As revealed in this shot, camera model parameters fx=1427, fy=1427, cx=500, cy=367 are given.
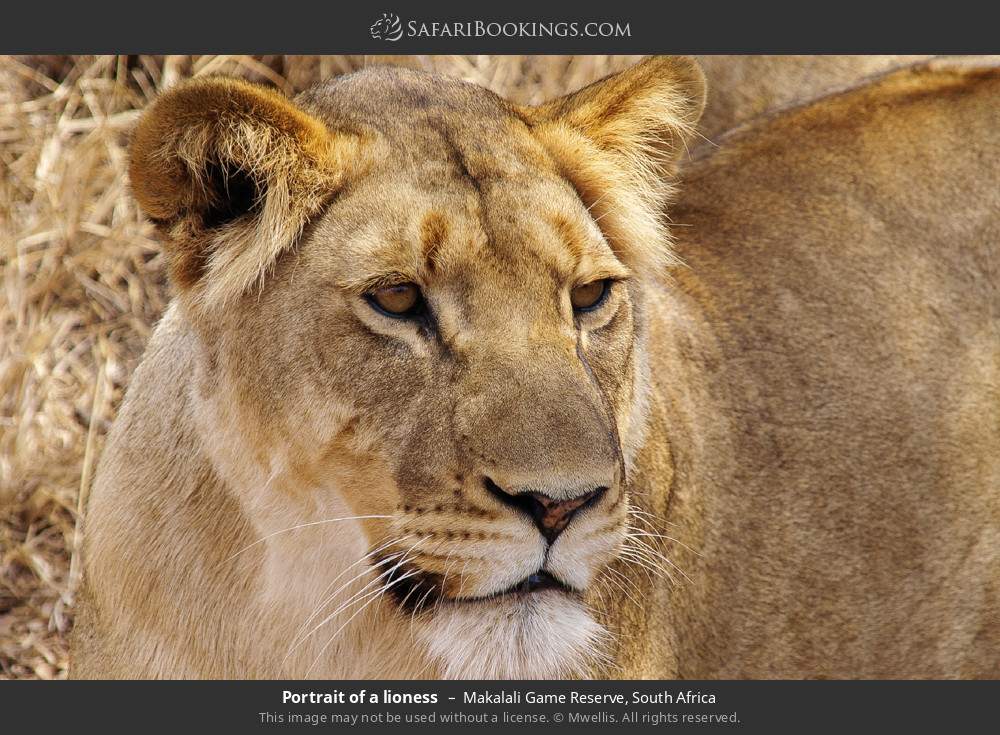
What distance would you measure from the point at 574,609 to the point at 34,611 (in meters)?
3.00

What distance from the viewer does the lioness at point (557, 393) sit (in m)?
2.60

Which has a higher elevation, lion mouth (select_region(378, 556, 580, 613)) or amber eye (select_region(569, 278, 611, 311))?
amber eye (select_region(569, 278, 611, 311))

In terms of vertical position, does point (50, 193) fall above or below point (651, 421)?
above

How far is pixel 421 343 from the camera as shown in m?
2.65

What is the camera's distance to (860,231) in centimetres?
414

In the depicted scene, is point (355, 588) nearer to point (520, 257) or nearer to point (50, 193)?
point (520, 257)

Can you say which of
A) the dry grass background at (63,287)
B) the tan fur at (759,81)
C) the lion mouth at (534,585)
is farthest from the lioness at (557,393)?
the dry grass background at (63,287)

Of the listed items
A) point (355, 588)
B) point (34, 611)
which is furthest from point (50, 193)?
point (355, 588)

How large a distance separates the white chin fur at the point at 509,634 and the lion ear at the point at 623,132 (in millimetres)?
907

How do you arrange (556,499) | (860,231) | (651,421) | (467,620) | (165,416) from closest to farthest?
(556,499)
(467,620)
(165,416)
(651,421)
(860,231)

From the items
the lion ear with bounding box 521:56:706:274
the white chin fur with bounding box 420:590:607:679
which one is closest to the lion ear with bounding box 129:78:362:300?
the lion ear with bounding box 521:56:706:274

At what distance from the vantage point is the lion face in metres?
2.50

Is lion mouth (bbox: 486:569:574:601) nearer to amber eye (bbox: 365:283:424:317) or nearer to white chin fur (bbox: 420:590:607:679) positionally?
white chin fur (bbox: 420:590:607:679)

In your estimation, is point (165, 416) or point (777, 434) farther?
point (777, 434)
